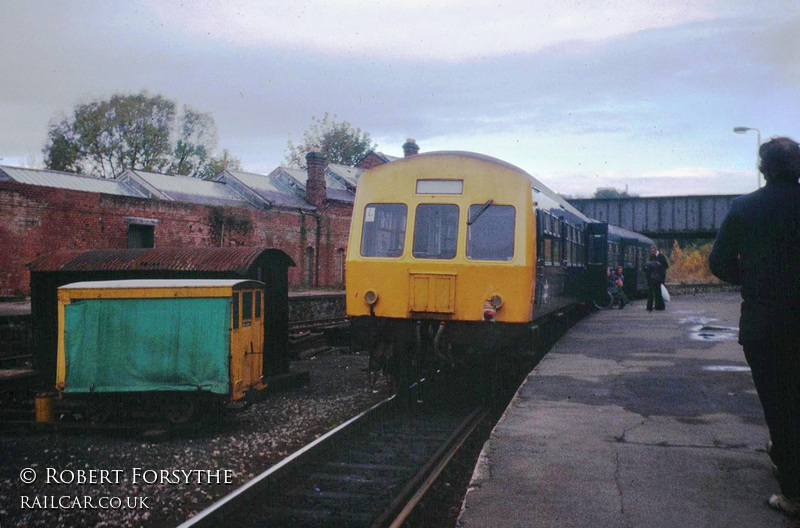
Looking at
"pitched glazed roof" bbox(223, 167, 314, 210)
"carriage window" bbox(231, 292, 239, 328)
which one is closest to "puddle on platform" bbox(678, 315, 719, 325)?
"carriage window" bbox(231, 292, 239, 328)

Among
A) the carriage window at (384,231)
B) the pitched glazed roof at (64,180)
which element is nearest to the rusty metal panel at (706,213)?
the pitched glazed roof at (64,180)

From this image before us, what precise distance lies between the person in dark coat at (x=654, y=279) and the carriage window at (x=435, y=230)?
→ 11.3m

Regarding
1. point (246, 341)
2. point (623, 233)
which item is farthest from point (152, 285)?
point (623, 233)

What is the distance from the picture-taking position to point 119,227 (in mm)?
25969

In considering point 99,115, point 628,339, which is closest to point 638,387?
point 628,339

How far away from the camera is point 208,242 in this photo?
29469 mm

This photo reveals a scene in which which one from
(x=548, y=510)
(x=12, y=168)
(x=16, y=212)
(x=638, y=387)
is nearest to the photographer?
(x=548, y=510)

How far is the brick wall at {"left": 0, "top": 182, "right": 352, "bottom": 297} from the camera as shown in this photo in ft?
74.2

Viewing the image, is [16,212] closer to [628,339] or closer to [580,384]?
[628,339]

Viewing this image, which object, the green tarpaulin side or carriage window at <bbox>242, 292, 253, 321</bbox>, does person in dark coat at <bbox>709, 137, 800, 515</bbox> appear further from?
carriage window at <bbox>242, 292, 253, 321</bbox>

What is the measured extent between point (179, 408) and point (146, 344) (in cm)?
78

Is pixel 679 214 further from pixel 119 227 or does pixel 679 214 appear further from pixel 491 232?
pixel 491 232

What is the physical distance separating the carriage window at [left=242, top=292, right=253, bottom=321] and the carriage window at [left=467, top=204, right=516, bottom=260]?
103 inches

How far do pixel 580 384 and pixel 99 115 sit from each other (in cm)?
5210
